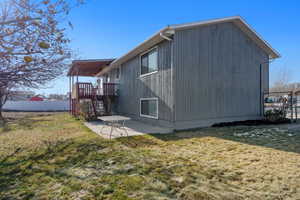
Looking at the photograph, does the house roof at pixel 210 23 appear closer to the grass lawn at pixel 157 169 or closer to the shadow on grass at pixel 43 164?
the grass lawn at pixel 157 169

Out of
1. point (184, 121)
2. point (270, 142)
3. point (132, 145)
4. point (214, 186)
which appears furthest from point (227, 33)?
point (214, 186)

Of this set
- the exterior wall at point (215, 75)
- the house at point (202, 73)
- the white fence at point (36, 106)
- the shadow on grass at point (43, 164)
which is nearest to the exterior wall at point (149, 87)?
the house at point (202, 73)

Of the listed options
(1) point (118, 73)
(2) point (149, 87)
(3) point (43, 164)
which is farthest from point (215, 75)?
(1) point (118, 73)

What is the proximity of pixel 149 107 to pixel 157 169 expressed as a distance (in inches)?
243

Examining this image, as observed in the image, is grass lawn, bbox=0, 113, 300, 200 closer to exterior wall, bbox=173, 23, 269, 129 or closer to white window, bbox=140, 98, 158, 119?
exterior wall, bbox=173, 23, 269, 129

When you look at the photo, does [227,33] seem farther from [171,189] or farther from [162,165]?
[171,189]

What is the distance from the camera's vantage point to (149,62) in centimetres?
941

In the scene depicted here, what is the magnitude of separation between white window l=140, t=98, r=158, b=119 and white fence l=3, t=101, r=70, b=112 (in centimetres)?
1812

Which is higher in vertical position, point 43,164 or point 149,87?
point 149,87

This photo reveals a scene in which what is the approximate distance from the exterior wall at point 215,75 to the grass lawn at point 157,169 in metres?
2.32

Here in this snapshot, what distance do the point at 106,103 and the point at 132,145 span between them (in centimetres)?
813

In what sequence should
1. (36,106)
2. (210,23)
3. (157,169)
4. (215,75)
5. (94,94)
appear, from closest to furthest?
(157,169), (210,23), (215,75), (94,94), (36,106)

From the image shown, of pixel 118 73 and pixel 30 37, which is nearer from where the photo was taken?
pixel 30 37

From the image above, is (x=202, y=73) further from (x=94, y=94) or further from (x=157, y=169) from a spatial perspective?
(x=94, y=94)
